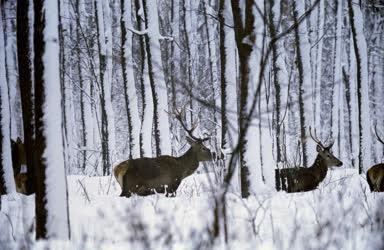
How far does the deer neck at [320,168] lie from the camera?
928 centimetres

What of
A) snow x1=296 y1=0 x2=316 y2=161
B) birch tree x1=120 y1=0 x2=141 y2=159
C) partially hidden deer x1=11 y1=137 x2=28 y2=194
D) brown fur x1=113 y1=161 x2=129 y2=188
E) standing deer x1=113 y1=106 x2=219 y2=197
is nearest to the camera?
standing deer x1=113 y1=106 x2=219 y2=197

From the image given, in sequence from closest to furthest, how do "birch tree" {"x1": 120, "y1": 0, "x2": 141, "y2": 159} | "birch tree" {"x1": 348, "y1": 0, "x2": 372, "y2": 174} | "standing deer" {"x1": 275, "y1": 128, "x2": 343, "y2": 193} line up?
"standing deer" {"x1": 275, "y1": 128, "x2": 343, "y2": 193} → "birch tree" {"x1": 348, "y1": 0, "x2": 372, "y2": 174} → "birch tree" {"x1": 120, "y1": 0, "x2": 141, "y2": 159}

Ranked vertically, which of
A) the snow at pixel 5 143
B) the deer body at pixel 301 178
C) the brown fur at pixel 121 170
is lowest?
the deer body at pixel 301 178

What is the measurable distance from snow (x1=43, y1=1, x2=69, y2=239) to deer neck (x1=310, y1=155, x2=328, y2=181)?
19.9 ft

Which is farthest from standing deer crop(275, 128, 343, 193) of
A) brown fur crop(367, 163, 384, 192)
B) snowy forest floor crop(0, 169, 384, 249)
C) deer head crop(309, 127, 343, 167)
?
snowy forest floor crop(0, 169, 384, 249)

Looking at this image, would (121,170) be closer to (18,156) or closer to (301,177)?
(301,177)

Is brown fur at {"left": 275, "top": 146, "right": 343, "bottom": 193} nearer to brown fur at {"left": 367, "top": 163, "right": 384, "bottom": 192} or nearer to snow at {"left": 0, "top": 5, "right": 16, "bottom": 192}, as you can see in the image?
brown fur at {"left": 367, "top": 163, "right": 384, "bottom": 192}

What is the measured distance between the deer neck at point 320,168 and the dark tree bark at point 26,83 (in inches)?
225

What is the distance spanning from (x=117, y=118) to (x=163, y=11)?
968cm

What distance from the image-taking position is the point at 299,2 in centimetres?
1338

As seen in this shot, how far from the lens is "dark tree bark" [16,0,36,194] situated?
802 cm

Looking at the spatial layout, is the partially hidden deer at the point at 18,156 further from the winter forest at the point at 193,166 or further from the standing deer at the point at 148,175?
the standing deer at the point at 148,175

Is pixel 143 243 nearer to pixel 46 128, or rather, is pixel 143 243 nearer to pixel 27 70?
pixel 46 128

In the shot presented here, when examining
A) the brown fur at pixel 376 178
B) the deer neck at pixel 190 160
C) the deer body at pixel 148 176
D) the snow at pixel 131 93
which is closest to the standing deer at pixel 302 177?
the brown fur at pixel 376 178
